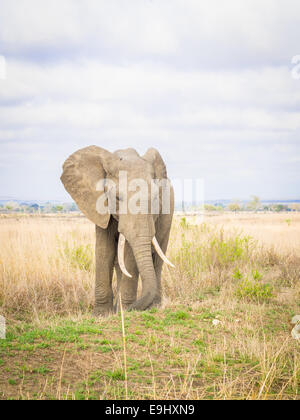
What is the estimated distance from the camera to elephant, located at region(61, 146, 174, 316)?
6547 mm

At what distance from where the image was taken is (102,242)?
7555mm

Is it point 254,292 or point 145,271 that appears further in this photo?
point 254,292

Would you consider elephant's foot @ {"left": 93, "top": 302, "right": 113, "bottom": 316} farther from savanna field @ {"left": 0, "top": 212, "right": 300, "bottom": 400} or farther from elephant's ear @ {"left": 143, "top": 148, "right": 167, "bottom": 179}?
elephant's ear @ {"left": 143, "top": 148, "right": 167, "bottom": 179}

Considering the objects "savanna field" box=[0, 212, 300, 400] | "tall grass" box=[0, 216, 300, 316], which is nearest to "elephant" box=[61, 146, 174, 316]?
"savanna field" box=[0, 212, 300, 400]

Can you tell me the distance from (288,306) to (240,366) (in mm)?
3693

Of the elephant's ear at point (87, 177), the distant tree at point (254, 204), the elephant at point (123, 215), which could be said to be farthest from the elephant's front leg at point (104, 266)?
the distant tree at point (254, 204)

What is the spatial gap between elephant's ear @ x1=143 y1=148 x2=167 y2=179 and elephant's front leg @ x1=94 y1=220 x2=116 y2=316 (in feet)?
4.03

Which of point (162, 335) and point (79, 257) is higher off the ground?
point (79, 257)

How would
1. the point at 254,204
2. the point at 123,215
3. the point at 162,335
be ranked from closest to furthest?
the point at 162,335 < the point at 123,215 < the point at 254,204

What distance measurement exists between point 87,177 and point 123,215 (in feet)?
3.51

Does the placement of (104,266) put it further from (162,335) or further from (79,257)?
(79,257)

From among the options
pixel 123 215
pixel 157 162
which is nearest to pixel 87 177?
pixel 123 215

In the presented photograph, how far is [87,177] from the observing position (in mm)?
7230

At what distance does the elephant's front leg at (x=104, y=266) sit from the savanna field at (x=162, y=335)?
2.18 ft
